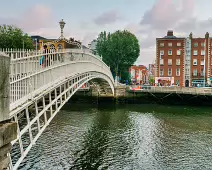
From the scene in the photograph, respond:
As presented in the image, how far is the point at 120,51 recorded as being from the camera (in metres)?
47.3

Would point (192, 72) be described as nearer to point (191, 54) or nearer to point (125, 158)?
point (191, 54)

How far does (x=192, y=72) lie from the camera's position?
160ft

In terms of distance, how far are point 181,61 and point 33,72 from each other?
4417 cm

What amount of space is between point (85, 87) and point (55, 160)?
1023 inches

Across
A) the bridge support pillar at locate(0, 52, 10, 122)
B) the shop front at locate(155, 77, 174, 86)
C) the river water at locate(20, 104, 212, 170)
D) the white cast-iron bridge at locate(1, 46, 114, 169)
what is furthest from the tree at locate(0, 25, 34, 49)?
the bridge support pillar at locate(0, 52, 10, 122)

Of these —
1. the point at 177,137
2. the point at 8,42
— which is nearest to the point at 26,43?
the point at 8,42

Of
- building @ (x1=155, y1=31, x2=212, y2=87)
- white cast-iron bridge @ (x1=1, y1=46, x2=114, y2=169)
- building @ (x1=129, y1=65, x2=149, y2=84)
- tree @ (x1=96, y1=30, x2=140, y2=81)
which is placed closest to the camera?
white cast-iron bridge @ (x1=1, y1=46, x2=114, y2=169)

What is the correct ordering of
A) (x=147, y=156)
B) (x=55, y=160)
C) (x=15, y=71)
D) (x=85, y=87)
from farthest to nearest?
(x=85, y=87)
(x=147, y=156)
(x=55, y=160)
(x=15, y=71)

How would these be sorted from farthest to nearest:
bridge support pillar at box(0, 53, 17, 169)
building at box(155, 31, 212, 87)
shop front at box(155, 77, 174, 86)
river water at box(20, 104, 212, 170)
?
building at box(155, 31, 212, 87) → shop front at box(155, 77, 174, 86) → river water at box(20, 104, 212, 170) → bridge support pillar at box(0, 53, 17, 169)

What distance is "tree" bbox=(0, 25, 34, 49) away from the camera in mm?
31562

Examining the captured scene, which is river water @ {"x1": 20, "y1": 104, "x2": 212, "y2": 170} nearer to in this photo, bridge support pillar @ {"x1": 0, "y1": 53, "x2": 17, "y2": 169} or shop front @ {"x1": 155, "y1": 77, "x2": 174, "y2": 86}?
bridge support pillar @ {"x1": 0, "y1": 53, "x2": 17, "y2": 169}

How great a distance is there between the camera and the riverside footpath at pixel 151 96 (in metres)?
33.9

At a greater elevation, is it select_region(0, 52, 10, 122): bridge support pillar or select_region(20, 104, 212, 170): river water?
select_region(0, 52, 10, 122): bridge support pillar

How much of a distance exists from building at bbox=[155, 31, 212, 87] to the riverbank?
44.6ft
